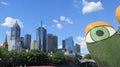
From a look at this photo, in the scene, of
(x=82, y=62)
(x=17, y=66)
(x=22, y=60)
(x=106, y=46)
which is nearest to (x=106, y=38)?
(x=106, y=46)

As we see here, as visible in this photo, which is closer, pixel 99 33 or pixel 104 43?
pixel 104 43

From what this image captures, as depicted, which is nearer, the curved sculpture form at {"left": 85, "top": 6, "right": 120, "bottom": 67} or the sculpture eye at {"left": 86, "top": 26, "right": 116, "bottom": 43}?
the curved sculpture form at {"left": 85, "top": 6, "right": 120, "bottom": 67}

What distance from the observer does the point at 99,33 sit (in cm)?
2880

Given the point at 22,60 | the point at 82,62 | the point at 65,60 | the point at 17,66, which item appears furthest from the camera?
the point at 82,62

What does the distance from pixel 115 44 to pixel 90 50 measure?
2.80 meters

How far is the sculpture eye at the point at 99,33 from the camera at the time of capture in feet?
93.4

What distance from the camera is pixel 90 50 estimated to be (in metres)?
29.3

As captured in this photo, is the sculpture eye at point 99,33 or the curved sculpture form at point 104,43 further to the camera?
the sculpture eye at point 99,33

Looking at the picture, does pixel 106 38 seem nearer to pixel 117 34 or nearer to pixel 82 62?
pixel 117 34

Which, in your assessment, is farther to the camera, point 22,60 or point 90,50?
point 22,60

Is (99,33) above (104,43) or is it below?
above

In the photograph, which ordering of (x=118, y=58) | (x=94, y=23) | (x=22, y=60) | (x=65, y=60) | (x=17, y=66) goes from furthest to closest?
(x=65, y=60) → (x=22, y=60) → (x=17, y=66) → (x=94, y=23) → (x=118, y=58)

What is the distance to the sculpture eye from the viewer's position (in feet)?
93.4

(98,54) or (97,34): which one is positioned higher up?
(97,34)
